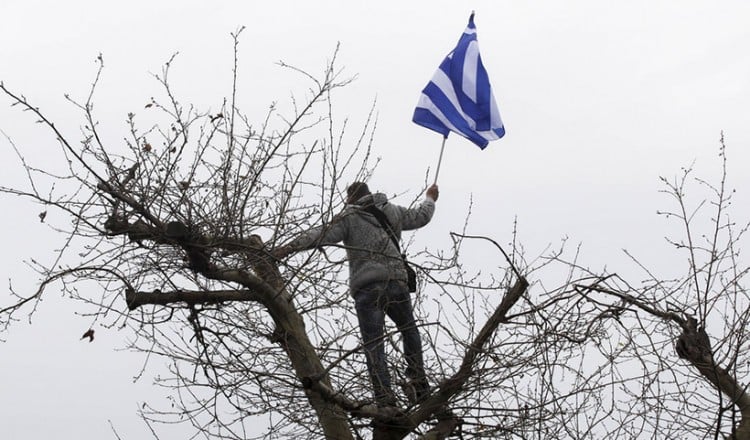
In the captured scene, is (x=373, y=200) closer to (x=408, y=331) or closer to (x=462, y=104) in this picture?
(x=408, y=331)

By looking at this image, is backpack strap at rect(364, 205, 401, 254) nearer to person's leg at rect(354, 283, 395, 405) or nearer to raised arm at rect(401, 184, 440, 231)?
raised arm at rect(401, 184, 440, 231)

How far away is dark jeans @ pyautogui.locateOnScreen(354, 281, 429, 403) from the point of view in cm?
845

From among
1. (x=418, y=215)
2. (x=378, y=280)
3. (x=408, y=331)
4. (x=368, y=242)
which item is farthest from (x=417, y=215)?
(x=408, y=331)

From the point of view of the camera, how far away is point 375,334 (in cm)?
860

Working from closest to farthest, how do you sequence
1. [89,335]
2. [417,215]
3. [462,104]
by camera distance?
[89,335] < [417,215] < [462,104]

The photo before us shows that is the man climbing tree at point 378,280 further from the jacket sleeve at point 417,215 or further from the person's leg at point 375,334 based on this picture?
the jacket sleeve at point 417,215

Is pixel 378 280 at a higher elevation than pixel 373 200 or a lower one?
lower

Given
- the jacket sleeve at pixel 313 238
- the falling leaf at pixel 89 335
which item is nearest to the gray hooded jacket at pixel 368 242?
the jacket sleeve at pixel 313 238

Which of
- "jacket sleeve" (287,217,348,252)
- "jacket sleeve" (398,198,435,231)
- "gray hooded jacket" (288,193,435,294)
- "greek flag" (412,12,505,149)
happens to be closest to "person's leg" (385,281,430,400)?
"gray hooded jacket" (288,193,435,294)

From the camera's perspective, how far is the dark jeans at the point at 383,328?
845 centimetres

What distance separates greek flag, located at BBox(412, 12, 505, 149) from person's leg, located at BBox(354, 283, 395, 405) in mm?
2125

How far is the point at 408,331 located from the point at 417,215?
35.2 inches

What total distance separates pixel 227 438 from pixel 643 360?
2948 millimetres

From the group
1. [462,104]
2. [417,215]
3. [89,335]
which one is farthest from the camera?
[462,104]
